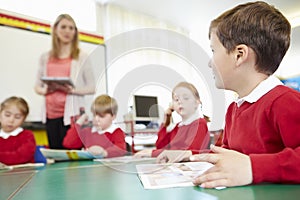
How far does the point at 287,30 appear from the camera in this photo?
749 mm

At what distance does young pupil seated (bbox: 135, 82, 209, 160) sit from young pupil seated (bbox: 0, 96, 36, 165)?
1097 mm

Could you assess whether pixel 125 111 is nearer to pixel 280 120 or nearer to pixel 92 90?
pixel 280 120

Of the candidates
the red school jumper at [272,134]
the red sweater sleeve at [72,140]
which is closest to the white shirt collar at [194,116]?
the red school jumper at [272,134]

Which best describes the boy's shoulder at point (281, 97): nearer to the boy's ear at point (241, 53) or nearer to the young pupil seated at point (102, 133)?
the boy's ear at point (241, 53)

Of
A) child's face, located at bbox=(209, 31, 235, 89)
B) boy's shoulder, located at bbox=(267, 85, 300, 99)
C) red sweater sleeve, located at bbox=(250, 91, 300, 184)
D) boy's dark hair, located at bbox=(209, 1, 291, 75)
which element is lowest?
red sweater sleeve, located at bbox=(250, 91, 300, 184)

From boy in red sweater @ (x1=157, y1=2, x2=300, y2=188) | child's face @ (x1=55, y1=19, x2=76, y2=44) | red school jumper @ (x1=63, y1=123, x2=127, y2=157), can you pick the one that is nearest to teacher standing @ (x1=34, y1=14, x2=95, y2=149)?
child's face @ (x1=55, y1=19, x2=76, y2=44)

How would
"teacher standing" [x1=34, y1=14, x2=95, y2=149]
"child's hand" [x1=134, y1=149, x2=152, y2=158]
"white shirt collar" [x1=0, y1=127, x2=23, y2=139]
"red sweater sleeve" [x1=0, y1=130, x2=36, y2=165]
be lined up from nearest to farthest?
"child's hand" [x1=134, y1=149, x2=152, y2=158] < "red sweater sleeve" [x1=0, y1=130, x2=36, y2=165] < "white shirt collar" [x1=0, y1=127, x2=23, y2=139] < "teacher standing" [x1=34, y1=14, x2=95, y2=149]

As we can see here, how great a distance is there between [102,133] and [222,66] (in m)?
0.55

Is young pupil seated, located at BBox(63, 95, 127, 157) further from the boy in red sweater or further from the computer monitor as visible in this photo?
the boy in red sweater

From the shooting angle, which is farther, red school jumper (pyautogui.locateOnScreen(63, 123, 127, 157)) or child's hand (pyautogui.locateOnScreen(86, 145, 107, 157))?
child's hand (pyautogui.locateOnScreen(86, 145, 107, 157))

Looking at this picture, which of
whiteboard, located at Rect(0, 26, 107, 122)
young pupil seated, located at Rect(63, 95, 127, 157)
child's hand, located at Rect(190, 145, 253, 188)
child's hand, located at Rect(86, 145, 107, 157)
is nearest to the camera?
child's hand, located at Rect(190, 145, 253, 188)

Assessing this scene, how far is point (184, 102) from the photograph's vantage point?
28.7 inches

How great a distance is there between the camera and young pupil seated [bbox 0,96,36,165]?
5.30ft

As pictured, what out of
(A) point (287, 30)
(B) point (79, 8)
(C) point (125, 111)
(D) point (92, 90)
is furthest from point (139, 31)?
(B) point (79, 8)
